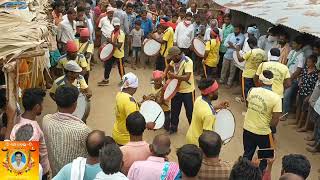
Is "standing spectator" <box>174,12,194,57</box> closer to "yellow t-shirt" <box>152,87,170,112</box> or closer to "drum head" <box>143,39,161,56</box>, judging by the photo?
"drum head" <box>143,39,161,56</box>

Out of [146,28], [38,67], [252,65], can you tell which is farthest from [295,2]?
[38,67]

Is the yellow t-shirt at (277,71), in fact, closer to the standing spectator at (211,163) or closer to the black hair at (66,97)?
the standing spectator at (211,163)

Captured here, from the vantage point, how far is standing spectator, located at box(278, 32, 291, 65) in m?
9.80

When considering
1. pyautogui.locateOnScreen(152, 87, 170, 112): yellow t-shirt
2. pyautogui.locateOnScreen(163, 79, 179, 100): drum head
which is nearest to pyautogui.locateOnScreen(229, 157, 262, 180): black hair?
pyautogui.locateOnScreen(163, 79, 179, 100): drum head

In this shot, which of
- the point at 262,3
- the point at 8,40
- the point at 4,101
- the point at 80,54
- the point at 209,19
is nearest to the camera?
the point at 8,40

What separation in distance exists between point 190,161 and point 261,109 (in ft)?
9.13

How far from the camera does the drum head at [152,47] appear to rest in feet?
38.5

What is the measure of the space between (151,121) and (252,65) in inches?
134

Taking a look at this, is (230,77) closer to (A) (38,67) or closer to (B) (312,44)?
(B) (312,44)

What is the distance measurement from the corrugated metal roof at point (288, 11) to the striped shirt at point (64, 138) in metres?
4.98

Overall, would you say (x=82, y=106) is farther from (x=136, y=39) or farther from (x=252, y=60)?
(x=136, y=39)

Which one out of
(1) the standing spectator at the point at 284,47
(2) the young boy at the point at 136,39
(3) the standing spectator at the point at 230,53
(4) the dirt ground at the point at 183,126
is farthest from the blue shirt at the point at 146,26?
(1) the standing spectator at the point at 284,47

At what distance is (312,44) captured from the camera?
9.77 metres

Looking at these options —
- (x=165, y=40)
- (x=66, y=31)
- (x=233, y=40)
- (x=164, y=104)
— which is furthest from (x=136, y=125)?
(x=165, y=40)
